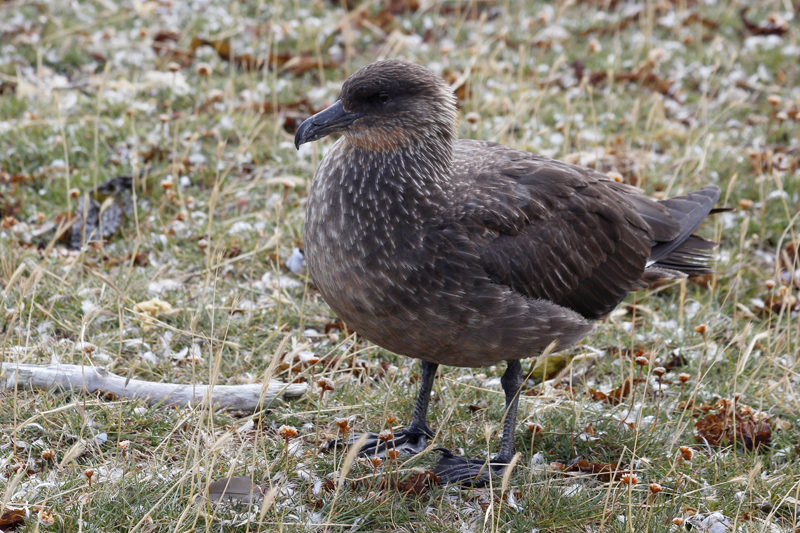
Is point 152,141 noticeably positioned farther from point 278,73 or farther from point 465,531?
point 465,531

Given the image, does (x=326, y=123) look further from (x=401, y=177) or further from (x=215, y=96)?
(x=215, y=96)

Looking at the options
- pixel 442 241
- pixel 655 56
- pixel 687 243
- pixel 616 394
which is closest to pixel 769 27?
pixel 655 56

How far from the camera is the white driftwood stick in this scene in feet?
12.7

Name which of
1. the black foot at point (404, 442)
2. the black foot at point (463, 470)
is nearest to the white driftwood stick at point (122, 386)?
the black foot at point (404, 442)

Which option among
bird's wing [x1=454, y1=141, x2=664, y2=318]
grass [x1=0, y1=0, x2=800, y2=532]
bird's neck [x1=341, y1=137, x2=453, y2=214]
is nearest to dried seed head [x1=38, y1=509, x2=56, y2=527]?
grass [x1=0, y1=0, x2=800, y2=532]

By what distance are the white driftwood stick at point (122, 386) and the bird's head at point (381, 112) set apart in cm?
125

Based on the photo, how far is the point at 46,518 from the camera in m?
3.04

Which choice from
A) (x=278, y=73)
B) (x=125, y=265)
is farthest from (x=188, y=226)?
(x=278, y=73)

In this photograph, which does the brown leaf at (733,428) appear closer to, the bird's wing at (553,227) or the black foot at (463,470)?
the bird's wing at (553,227)

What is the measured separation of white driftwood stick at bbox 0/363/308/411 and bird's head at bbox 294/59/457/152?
4.11ft

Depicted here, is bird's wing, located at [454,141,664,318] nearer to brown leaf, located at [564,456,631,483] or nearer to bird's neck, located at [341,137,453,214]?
bird's neck, located at [341,137,453,214]

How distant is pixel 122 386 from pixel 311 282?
4.92ft

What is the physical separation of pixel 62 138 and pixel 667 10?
633 centimetres

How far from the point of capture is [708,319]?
505cm
